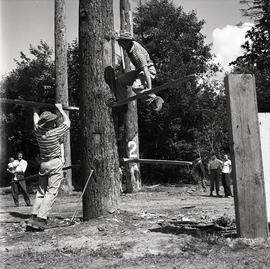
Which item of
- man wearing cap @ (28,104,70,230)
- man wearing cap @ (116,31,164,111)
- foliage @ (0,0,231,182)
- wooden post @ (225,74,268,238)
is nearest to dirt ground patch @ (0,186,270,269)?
wooden post @ (225,74,268,238)

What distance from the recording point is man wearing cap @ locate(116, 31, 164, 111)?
7.28 meters

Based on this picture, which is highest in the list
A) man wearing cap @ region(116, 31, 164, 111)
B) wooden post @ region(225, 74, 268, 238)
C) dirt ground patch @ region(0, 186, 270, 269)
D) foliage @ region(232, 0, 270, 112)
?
foliage @ region(232, 0, 270, 112)

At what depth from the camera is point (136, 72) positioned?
7.48 meters

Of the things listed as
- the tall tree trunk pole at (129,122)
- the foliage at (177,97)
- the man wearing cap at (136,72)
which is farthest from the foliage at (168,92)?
the man wearing cap at (136,72)

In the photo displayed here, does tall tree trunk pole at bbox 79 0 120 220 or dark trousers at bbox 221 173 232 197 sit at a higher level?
tall tree trunk pole at bbox 79 0 120 220

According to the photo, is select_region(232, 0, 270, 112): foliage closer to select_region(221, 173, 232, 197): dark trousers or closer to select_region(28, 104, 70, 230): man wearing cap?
select_region(221, 173, 232, 197): dark trousers

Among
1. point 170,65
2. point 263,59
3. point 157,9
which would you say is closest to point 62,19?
point 170,65

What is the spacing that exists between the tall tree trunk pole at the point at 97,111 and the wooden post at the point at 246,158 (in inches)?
83.7

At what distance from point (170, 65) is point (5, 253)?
22.5 metres

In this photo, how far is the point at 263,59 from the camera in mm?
29953

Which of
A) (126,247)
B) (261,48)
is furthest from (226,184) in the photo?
(261,48)

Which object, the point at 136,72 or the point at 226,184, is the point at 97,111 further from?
the point at 226,184

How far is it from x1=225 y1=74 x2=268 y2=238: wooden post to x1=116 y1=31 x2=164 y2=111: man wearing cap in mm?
2169

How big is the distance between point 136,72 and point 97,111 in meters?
1.18
